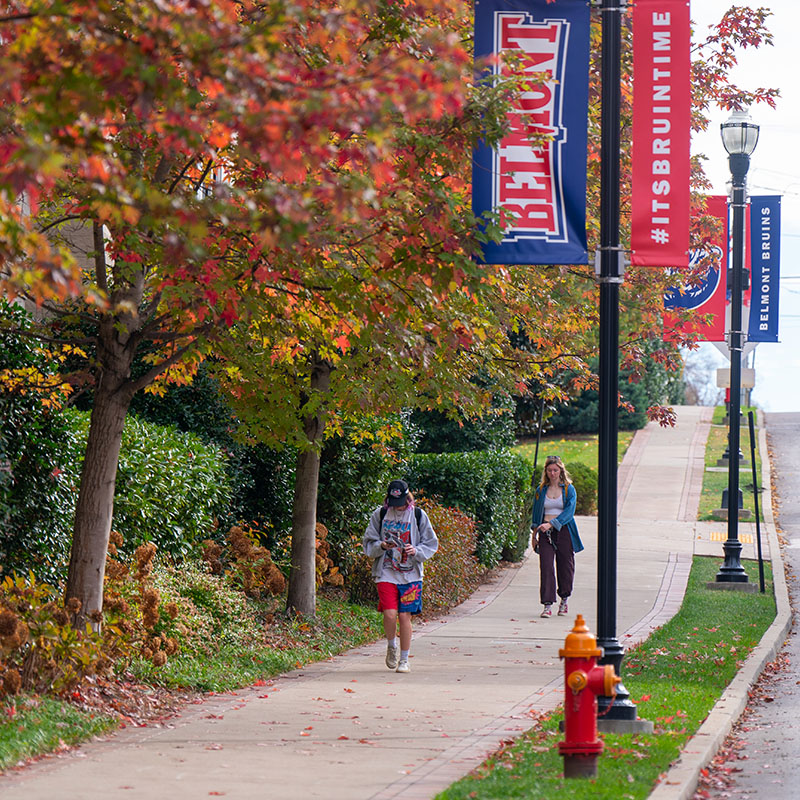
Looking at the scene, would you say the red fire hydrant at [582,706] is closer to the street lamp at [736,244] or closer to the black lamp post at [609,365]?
the black lamp post at [609,365]

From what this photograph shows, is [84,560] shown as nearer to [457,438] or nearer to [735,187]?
[735,187]

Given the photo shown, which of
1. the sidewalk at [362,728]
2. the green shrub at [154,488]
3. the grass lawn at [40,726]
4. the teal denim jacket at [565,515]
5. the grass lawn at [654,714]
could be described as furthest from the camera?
the teal denim jacket at [565,515]

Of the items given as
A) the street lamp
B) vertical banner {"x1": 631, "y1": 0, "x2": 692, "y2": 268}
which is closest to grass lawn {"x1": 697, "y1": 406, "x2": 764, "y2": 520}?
the street lamp

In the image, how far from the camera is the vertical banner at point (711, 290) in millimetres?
16172

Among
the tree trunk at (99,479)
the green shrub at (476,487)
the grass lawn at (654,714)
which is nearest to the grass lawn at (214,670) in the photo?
the tree trunk at (99,479)

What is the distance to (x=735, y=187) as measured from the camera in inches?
693

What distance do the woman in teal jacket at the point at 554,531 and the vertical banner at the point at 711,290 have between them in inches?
103

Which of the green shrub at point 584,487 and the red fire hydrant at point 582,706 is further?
the green shrub at point 584,487

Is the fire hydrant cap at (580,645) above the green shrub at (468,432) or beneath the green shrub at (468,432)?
beneath

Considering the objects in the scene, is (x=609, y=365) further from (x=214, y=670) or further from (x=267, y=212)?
(x=214, y=670)

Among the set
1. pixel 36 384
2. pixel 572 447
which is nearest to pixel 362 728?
pixel 36 384

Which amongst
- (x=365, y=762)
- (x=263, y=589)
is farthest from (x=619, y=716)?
(x=263, y=589)

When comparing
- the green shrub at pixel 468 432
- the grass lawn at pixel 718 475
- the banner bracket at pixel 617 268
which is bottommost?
the grass lawn at pixel 718 475

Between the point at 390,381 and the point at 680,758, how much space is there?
4.97 meters
